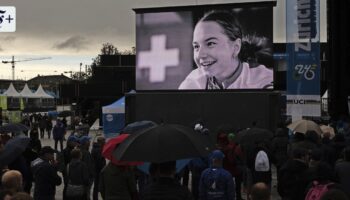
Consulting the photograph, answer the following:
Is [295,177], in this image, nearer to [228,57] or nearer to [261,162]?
[261,162]

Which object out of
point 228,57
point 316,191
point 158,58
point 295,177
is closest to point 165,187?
point 316,191

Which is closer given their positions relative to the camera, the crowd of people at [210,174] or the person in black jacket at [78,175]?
the crowd of people at [210,174]

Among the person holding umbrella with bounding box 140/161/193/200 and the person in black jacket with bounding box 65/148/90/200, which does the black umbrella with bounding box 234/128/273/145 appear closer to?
the person in black jacket with bounding box 65/148/90/200

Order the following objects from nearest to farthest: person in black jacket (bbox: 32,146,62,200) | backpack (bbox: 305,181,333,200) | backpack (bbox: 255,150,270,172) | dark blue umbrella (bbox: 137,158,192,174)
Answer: backpack (bbox: 305,181,333,200), dark blue umbrella (bbox: 137,158,192,174), person in black jacket (bbox: 32,146,62,200), backpack (bbox: 255,150,270,172)

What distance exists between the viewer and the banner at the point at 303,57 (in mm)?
19094

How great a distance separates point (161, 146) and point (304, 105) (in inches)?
568

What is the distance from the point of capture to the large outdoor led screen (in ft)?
92.6

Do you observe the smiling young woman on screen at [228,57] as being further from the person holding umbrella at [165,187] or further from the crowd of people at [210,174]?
the person holding umbrella at [165,187]

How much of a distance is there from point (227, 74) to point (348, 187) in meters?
20.3

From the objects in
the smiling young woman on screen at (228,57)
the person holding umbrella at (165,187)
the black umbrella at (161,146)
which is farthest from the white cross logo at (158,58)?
the person holding umbrella at (165,187)

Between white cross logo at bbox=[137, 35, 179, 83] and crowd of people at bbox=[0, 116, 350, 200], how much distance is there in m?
16.9

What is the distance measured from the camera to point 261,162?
1120 centimetres

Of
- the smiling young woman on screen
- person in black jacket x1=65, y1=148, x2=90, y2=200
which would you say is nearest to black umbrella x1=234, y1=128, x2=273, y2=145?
person in black jacket x1=65, y1=148, x2=90, y2=200

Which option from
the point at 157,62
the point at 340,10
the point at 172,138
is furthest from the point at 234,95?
the point at 172,138
